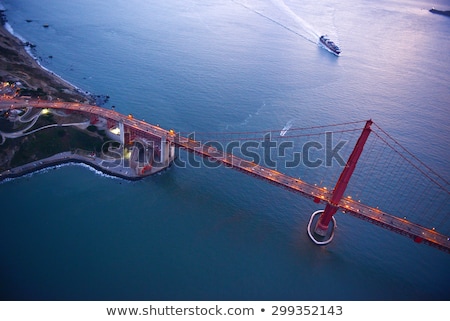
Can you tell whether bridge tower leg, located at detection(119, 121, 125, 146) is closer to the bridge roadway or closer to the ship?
the bridge roadway

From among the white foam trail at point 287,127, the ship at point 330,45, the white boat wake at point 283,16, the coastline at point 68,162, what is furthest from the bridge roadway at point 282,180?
the white boat wake at point 283,16

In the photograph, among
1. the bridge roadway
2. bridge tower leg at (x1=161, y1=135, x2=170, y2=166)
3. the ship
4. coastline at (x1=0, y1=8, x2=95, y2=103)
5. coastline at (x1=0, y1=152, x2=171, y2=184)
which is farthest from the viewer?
the ship

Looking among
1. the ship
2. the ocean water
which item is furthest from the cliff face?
the ship

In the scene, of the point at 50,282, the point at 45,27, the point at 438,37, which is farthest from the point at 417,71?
the point at 45,27

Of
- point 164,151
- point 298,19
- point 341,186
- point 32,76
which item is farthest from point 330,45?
point 32,76

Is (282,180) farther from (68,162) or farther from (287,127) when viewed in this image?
(68,162)

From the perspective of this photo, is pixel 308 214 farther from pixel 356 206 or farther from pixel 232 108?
pixel 232 108
